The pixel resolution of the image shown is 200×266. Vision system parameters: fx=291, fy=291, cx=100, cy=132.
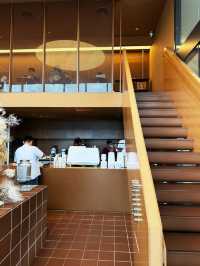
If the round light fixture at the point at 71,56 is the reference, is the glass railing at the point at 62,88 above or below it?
below

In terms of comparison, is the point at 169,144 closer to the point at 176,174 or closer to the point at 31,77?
the point at 176,174

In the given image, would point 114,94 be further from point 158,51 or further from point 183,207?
point 183,207

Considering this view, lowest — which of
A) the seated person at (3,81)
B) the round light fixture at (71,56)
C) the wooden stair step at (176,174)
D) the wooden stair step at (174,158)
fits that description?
the wooden stair step at (176,174)

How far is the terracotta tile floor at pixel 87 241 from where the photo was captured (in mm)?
3738

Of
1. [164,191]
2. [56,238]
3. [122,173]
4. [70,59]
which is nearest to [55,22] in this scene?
[70,59]

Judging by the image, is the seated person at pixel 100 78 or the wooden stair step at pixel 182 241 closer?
the wooden stair step at pixel 182 241

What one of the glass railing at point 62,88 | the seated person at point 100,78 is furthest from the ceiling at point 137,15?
the glass railing at point 62,88

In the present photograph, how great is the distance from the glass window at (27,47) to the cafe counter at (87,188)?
225cm

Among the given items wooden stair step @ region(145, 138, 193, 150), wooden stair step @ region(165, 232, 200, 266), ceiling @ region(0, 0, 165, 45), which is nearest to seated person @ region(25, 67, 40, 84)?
ceiling @ region(0, 0, 165, 45)

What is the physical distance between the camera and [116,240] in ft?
14.7

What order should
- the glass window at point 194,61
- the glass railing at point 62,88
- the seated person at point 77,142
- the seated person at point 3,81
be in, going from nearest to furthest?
the glass window at point 194,61 < the glass railing at point 62,88 < the seated person at point 3,81 < the seated person at point 77,142

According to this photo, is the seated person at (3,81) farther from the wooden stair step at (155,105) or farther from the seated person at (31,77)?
the wooden stair step at (155,105)

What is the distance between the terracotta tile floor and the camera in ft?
12.3

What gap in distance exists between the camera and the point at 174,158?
3.88 m
